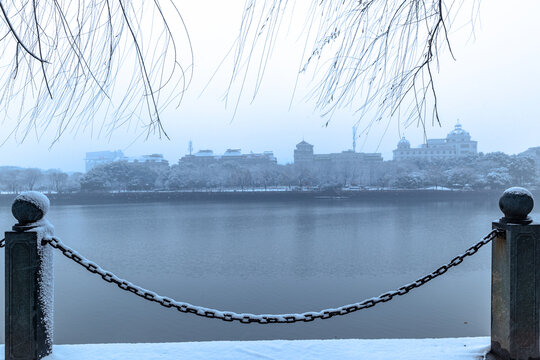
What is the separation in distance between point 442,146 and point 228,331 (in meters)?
66.5

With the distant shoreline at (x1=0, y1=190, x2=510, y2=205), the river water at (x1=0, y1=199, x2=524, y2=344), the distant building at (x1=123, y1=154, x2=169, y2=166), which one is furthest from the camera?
the distant building at (x1=123, y1=154, x2=169, y2=166)

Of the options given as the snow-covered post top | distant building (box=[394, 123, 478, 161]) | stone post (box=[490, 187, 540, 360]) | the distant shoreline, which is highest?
distant building (box=[394, 123, 478, 161])

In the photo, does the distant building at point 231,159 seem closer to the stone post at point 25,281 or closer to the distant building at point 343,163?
the distant building at point 343,163

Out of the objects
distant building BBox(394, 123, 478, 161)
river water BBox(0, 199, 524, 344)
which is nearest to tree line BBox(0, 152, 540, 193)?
distant building BBox(394, 123, 478, 161)

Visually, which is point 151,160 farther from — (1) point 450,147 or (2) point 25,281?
(2) point 25,281

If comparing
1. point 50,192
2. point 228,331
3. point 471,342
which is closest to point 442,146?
point 50,192

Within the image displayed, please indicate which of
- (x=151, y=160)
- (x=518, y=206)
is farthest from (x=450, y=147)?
→ (x=518, y=206)

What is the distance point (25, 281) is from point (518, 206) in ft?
5.94

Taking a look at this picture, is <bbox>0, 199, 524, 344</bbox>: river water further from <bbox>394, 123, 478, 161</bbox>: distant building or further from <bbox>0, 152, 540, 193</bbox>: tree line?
<bbox>394, 123, 478, 161</bbox>: distant building

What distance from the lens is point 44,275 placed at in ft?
5.04

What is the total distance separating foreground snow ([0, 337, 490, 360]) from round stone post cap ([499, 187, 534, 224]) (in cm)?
55

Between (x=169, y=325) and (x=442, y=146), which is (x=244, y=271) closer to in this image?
(x=169, y=325)

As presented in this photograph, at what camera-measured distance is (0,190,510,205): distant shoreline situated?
49.6 metres

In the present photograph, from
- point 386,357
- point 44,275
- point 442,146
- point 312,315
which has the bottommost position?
point 386,357
